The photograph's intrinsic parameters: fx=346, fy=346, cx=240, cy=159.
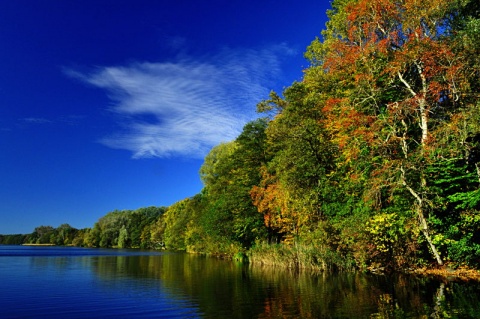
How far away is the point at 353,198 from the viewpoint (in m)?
25.5

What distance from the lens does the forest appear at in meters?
20.3

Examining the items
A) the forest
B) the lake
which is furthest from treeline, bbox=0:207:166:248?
the lake

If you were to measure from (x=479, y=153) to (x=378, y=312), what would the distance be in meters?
13.4

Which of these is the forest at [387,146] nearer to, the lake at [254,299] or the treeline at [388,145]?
the treeline at [388,145]

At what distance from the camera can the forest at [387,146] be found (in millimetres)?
20266

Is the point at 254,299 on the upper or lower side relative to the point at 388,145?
lower

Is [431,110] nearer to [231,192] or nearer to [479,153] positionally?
[479,153]

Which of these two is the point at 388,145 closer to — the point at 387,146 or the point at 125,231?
the point at 387,146

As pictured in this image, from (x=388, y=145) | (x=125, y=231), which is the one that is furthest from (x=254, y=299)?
(x=125, y=231)

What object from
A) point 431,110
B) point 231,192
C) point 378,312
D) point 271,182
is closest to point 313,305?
point 378,312

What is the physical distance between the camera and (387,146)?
74.0 ft

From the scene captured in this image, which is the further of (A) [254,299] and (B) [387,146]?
(B) [387,146]

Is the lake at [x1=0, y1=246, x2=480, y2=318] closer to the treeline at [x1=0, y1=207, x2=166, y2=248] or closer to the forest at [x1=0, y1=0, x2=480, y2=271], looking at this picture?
the forest at [x1=0, y1=0, x2=480, y2=271]

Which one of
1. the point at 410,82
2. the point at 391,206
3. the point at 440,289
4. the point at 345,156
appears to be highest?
the point at 410,82
